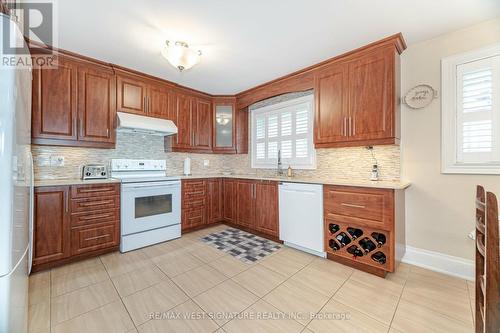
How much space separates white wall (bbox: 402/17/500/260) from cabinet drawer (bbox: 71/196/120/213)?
3.49 m

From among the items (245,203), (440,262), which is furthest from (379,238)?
(245,203)

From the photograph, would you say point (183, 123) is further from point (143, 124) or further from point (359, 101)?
point (359, 101)

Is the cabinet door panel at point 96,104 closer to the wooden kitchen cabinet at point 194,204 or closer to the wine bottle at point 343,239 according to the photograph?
the wooden kitchen cabinet at point 194,204

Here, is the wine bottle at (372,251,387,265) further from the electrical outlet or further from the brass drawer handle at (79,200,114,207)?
the electrical outlet

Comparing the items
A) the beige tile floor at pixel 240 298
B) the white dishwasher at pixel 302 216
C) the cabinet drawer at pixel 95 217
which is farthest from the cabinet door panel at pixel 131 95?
the white dishwasher at pixel 302 216

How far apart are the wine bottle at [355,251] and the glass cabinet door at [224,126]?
2.62 meters

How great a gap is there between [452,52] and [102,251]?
4.46m

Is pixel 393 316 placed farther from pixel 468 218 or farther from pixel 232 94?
pixel 232 94

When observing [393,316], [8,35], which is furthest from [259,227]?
[8,35]

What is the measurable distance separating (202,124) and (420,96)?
317 centimetres

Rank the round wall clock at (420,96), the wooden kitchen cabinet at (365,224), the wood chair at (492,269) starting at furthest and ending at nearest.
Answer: the round wall clock at (420,96)
the wooden kitchen cabinet at (365,224)
the wood chair at (492,269)

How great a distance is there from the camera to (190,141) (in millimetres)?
3627

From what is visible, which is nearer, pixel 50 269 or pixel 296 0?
pixel 296 0

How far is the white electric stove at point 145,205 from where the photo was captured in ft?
8.61
